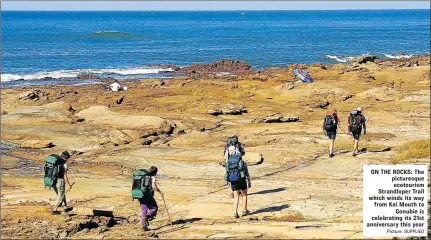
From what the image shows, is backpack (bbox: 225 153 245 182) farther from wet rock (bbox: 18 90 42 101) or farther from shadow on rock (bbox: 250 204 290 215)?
wet rock (bbox: 18 90 42 101)

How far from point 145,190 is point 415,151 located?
329 inches

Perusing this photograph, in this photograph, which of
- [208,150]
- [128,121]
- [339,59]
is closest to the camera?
[208,150]

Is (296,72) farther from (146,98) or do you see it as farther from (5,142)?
(5,142)

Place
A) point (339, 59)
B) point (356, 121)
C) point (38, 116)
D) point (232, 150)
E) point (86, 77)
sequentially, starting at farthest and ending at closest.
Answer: point (339, 59), point (86, 77), point (38, 116), point (356, 121), point (232, 150)

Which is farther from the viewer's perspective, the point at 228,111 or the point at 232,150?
the point at 228,111

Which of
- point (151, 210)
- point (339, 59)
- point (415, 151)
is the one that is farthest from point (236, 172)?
point (339, 59)

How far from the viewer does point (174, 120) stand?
2422cm

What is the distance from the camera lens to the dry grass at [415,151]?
54.7ft

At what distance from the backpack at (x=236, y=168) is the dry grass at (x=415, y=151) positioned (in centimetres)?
642

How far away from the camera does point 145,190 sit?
1127 cm

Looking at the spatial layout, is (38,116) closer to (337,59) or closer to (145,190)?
(145,190)

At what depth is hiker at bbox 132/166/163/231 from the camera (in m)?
11.3

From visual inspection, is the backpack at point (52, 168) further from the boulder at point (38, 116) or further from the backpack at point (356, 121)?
the boulder at point (38, 116)

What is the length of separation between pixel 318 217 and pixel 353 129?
582 cm
